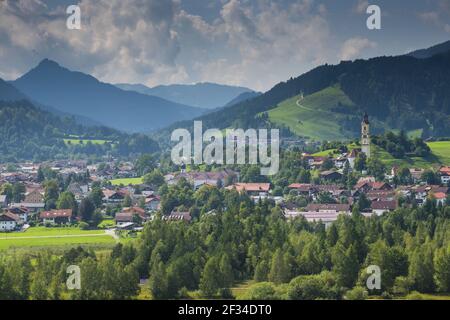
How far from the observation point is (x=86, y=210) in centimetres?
5838

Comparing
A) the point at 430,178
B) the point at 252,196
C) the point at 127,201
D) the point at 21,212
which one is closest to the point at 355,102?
the point at 430,178

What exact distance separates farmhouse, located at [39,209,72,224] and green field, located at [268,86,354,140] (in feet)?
253

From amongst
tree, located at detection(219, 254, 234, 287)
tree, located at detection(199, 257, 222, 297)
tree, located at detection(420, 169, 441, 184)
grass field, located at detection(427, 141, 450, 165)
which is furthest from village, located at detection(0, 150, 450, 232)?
tree, located at detection(199, 257, 222, 297)

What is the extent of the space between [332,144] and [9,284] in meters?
60.8

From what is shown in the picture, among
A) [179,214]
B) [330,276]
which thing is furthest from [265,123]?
[330,276]

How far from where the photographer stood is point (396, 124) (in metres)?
153

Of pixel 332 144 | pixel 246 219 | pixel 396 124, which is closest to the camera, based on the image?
pixel 246 219

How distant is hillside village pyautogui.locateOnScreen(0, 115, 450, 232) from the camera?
5750 centimetres

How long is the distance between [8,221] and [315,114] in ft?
321

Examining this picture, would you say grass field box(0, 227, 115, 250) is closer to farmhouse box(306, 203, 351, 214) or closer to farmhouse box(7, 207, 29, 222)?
farmhouse box(7, 207, 29, 222)
